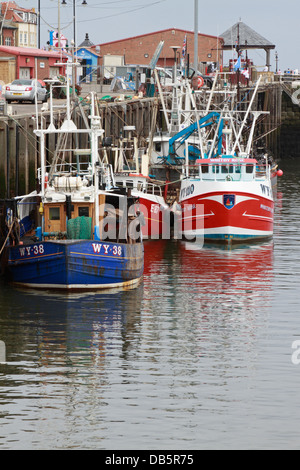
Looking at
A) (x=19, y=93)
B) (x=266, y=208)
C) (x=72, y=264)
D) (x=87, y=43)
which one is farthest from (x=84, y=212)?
(x=87, y=43)

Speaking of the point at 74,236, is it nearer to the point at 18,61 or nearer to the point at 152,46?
the point at 18,61

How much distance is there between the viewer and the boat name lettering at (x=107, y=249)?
936 inches

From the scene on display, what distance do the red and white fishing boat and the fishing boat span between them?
6251mm

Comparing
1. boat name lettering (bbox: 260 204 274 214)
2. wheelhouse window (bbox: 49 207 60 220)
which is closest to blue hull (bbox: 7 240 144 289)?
wheelhouse window (bbox: 49 207 60 220)

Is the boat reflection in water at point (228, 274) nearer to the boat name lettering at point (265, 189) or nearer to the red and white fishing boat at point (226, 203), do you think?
the red and white fishing boat at point (226, 203)

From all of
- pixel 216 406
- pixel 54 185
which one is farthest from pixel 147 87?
pixel 216 406

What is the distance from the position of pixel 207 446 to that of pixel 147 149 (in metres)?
27.0

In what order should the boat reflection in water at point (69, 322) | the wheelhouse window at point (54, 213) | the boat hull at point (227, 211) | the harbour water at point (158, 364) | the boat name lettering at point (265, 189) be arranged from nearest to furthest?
the harbour water at point (158, 364) < the boat reflection in water at point (69, 322) < the wheelhouse window at point (54, 213) < the boat hull at point (227, 211) < the boat name lettering at point (265, 189)

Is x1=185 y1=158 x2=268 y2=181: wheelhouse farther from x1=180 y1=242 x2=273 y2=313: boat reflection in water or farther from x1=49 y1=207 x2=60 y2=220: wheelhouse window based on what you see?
x1=49 y1=207 x2=60 y2=220: wheelhouse window

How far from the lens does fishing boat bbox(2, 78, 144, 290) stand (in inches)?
934

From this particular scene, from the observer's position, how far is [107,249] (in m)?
24.1

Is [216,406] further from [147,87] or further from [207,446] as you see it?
[147,87]

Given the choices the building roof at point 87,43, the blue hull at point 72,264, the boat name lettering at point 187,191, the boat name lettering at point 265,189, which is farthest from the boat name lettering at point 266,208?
the building roof at point 87,43
